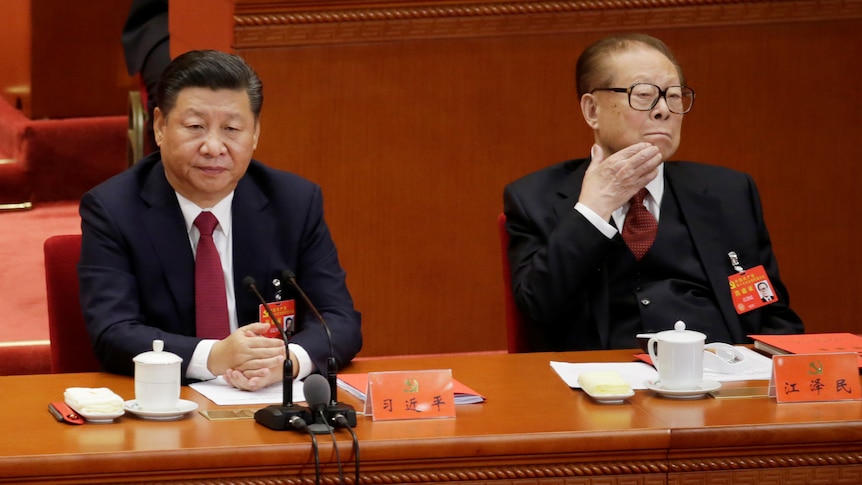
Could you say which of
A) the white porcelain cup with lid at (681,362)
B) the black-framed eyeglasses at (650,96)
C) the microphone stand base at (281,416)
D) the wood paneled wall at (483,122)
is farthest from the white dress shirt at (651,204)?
the microphone stand base at (281,416)

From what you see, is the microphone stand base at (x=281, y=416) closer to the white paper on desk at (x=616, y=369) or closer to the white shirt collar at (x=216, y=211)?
the white paper on desk at (x=616, y=369)

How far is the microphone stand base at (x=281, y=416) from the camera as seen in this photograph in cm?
190

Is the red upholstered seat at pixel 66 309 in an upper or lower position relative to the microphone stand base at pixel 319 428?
upper

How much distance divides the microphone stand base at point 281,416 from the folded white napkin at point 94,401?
234mm

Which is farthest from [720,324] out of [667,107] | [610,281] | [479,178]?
[479,178]

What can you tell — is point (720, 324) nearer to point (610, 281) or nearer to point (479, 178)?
point (610, 281)

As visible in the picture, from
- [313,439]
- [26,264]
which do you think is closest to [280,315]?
[313,439]

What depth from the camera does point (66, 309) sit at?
2.61 meters

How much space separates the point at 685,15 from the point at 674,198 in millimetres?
965

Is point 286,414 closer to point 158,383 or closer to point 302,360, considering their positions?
point 158,383

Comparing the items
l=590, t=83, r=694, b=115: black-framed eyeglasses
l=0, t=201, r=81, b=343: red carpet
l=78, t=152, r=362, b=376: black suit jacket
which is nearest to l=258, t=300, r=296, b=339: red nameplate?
l=78, t=152, r=362, b=376: black suit jacket

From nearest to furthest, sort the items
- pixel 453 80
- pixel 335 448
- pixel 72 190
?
1. pixel 335 448
2. pixel 453 80
3. pixel 72 190

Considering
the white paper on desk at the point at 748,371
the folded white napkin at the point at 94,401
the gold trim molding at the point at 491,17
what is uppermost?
the gold trim molding at the point at 491,17

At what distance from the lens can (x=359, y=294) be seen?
12.1ft
